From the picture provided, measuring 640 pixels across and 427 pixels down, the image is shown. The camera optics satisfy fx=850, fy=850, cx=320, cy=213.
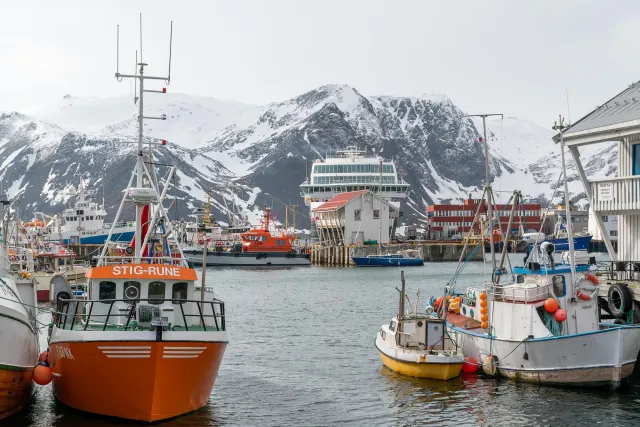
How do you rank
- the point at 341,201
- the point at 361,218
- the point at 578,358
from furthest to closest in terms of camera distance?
the point at 341,201
the point at 361,218
the point at 578,358

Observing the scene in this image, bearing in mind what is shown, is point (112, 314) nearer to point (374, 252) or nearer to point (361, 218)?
point (374, 252)

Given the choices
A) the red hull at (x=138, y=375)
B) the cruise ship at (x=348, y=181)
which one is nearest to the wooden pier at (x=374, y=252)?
the cruise ship at (x=348, y=181)

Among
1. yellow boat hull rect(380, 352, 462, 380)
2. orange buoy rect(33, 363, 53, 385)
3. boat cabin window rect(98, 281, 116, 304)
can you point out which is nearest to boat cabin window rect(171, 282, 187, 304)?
boat cabin window rect(98, 281, 116, 304)

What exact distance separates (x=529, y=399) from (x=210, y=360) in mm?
10700

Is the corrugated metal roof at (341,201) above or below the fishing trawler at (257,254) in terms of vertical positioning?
above

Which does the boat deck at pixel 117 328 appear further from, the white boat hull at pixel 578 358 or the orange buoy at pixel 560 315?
the orange buoy at pixel 560 315

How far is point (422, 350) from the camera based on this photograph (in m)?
31.5

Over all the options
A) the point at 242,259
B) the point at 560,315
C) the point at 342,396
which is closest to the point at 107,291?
the point at 342,396

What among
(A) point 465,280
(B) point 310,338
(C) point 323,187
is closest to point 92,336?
(B) point 310,338

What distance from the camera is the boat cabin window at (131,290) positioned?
2588cm

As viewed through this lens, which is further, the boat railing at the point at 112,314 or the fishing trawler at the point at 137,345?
the boat railing at the point at 112,314

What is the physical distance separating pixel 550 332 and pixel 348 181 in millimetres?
146203

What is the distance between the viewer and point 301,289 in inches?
3194

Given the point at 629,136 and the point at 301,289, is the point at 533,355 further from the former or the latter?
the point at 301,289
